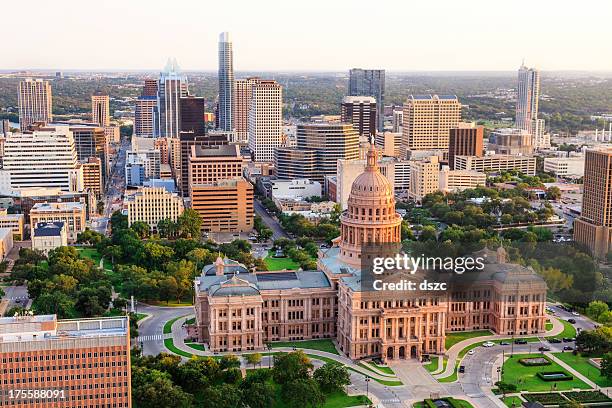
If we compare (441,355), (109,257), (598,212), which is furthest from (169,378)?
(598,212)

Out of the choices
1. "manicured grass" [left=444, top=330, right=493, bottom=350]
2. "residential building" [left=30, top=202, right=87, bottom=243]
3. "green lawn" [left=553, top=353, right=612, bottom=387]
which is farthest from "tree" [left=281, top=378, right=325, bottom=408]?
"residential building" [left=30, top=202, right=87, bottom=243]

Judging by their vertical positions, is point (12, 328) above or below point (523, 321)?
above

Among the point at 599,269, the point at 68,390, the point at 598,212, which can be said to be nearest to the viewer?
the point at 68,390

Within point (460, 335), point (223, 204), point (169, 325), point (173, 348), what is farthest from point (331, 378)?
point (223, 204)

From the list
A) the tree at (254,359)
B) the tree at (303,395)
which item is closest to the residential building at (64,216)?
the tree at (254,359)

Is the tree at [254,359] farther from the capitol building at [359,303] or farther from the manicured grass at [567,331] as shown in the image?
the manicured grass at [567,331]

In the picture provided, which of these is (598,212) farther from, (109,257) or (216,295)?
(109,257)
